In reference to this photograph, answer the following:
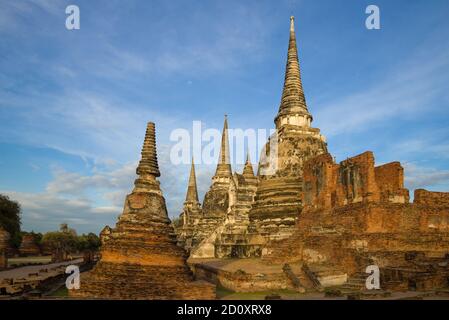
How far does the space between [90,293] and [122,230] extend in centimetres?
284

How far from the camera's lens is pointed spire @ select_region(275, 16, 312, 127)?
105 feet

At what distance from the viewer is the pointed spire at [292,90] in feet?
105

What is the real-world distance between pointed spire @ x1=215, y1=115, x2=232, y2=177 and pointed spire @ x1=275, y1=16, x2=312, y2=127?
1847cm

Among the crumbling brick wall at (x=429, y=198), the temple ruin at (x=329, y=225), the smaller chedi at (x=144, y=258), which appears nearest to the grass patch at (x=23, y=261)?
the temple ruin at (x=329, y=225)

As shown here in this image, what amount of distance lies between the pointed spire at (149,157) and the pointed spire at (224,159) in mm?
31673

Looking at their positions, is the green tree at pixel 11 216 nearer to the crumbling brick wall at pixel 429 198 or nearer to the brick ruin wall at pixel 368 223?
the brick ruin wall at pixel 368 223

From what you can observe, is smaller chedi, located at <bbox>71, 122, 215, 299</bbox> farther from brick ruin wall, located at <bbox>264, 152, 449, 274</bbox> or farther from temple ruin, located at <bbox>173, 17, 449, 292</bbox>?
brick ruin wall, located at <bbox>264, 152, 449, 274</bbox>

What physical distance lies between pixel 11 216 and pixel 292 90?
141 feet

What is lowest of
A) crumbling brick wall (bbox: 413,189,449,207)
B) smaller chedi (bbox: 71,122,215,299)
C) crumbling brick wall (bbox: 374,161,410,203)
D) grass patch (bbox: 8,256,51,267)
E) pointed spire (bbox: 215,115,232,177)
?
grass patch (bbox: 8,256,51,267)

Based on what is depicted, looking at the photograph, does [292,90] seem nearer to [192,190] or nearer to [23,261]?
Answer: [192,190]

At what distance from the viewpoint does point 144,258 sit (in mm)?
15000

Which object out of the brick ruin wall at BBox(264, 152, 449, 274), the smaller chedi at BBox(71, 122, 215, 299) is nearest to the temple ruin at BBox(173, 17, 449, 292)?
the brick ruin wall at BBox(264, 152, 449, 274)

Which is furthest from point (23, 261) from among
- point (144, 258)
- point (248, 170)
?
point (144, 258)
